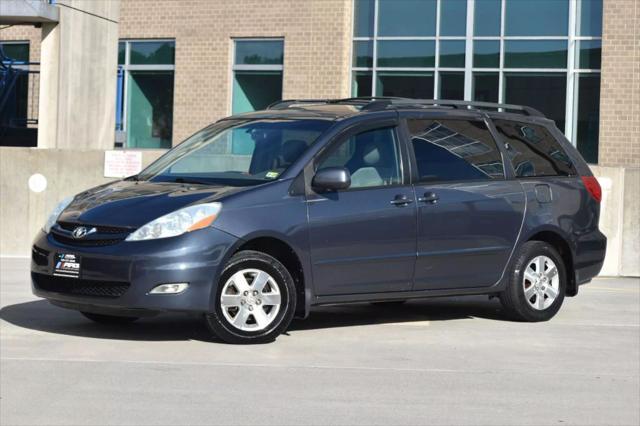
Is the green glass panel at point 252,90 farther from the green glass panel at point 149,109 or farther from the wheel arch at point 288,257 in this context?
the wheel arch at point 288,257

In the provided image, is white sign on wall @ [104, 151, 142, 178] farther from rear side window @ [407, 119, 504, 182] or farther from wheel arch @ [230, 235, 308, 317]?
wheel arch @ [230, 235, 308, 317]

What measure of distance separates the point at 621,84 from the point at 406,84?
14.1ft

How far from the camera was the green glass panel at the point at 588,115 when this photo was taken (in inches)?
966

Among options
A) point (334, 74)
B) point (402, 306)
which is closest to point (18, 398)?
point (402, 306)

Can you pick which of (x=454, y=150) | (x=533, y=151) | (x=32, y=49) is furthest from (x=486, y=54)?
(x=454, y=150)

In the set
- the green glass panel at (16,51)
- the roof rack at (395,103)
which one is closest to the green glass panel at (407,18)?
the green glass panel at (16,51)

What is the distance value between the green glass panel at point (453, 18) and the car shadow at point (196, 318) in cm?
1399

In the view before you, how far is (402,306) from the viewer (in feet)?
36.3

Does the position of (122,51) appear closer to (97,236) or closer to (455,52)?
(455,52)

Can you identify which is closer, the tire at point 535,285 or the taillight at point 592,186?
the tire at point 535,285

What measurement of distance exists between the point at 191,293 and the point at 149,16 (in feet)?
65.6

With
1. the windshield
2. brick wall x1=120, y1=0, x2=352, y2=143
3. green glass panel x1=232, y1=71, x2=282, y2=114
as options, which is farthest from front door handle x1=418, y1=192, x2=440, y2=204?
green glass panel x1=232, y1=71, x2=282, y2=114

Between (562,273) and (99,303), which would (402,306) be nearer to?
(562,273)

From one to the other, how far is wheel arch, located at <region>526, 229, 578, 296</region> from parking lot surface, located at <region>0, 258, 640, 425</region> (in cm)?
30
